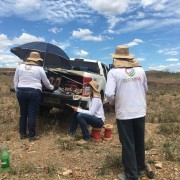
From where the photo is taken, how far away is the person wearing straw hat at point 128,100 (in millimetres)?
A: 4785

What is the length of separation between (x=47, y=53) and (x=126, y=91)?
484 centimetres

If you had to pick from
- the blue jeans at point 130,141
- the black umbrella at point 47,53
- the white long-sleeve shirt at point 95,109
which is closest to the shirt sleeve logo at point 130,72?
the blue jeans at point 130,141

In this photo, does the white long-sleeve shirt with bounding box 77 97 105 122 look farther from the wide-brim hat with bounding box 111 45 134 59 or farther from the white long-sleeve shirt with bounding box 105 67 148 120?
the white long-sleeve shirt with bounding box 105 67 148 120

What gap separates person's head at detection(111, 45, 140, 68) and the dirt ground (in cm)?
164

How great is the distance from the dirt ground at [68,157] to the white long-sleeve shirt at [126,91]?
112 centimetres

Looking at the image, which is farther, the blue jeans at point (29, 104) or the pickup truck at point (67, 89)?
the pickup truck at point (67, 89)

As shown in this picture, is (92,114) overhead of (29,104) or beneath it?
beneath

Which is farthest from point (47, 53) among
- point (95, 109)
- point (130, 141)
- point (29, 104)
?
point (130, 141)

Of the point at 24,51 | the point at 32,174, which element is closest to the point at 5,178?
the point at 32,174

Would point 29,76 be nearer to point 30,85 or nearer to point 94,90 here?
point 30,85

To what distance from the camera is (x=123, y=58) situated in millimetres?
4945

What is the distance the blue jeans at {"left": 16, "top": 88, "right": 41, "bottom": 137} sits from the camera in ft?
23.9

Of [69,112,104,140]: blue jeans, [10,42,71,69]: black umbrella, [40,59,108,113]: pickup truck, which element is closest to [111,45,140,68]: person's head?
[69,112,104,140]: blue jeans

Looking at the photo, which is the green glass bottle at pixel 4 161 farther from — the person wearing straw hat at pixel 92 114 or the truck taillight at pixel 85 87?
the truck taillight at pixel 85 87
